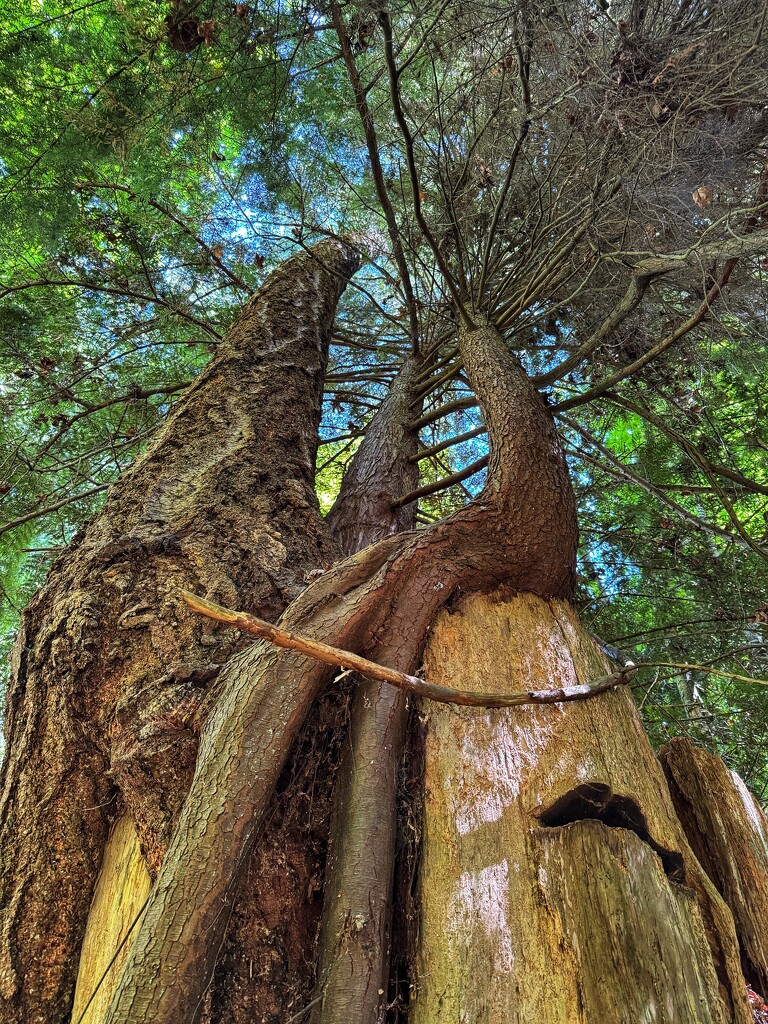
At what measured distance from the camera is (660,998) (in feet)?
3.09

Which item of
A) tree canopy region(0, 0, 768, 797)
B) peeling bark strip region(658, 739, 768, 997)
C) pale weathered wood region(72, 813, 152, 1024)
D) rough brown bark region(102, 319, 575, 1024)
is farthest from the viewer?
tree canopy region(0, 0, 768, 797)

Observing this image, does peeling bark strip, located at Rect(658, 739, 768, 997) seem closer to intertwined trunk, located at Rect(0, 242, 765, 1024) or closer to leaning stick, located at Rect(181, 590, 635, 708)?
intertwined trunk, located at Rect(0, 242, 765, 1024)

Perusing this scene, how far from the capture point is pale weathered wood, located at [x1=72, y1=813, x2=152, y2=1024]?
3.73ft

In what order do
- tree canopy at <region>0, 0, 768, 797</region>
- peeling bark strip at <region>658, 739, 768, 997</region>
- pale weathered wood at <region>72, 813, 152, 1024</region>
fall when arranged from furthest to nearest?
tree canopy at <region>0, 0, 768, 797</region>
peeling bark strip at <region>658, 739, 768, 997</region>
pale weathered wood at <region>72, 813, 152, 1024</region>

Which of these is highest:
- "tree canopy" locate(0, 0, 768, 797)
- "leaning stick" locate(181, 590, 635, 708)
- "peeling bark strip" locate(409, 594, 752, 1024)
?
"tree canopy" locate(0, 0, 768, 797)

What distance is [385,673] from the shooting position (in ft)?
3.81

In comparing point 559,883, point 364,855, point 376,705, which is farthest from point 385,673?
point 559,883

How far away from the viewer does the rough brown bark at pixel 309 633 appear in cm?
95

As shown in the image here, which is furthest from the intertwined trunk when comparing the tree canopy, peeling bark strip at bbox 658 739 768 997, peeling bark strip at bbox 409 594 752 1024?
the tree canopy

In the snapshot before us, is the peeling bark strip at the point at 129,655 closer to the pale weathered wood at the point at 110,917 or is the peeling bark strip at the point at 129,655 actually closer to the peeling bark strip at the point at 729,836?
the pale weathered wood at the point at 110,917

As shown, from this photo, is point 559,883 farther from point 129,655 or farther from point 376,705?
point 129,655

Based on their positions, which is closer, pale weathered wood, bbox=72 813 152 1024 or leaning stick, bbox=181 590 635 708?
leaning stick, bbox=181 590 635 708

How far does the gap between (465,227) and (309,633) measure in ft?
12.1

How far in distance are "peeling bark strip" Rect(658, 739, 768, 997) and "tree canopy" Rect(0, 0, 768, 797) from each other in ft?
4.10
